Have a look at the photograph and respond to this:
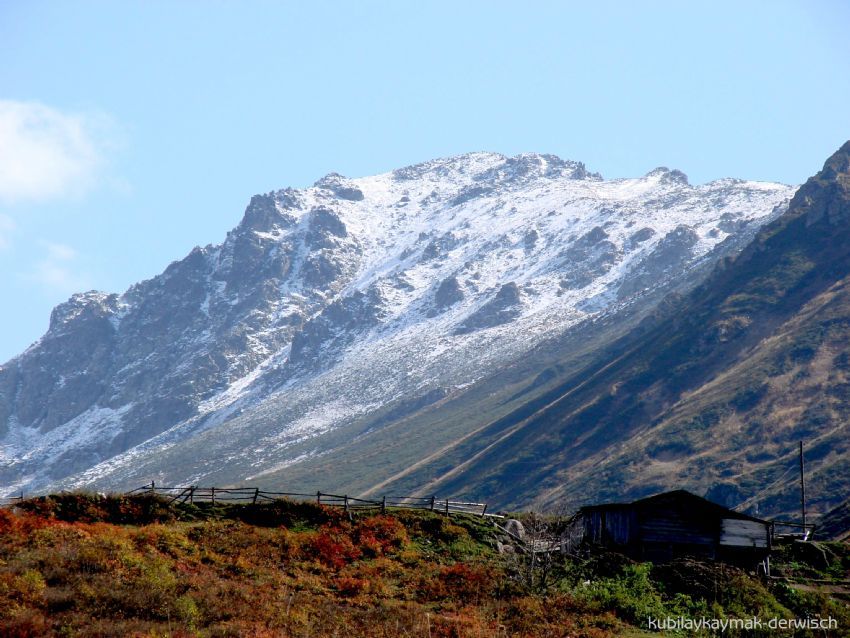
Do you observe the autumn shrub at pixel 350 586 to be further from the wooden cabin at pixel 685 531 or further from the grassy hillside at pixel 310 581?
the wooden cabin at pixel 685 531

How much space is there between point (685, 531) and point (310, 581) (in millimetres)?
22736

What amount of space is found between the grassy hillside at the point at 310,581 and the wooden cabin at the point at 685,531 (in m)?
3.06

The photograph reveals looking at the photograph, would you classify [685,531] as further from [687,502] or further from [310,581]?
[310,581]

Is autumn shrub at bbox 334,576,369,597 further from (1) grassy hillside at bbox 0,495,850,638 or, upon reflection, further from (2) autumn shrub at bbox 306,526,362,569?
(2) autumn shrub at bbox 306,526,362,569

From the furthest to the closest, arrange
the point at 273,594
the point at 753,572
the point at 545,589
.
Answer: the point at 753,572, the point at 545,589, the point at 273,594

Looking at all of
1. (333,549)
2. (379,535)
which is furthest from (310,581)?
(379,535)

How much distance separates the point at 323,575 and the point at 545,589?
951 cm

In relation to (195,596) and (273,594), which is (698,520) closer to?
(273,594)

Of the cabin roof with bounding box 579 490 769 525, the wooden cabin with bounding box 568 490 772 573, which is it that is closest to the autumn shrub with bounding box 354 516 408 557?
the wooden cabin with bounding box 568 490 772 573

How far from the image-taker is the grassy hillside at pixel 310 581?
30236mm

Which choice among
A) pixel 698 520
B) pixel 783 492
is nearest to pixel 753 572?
pixel 698 520

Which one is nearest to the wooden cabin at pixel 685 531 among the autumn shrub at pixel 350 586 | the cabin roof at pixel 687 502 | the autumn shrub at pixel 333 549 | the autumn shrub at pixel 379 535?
the cabin roof at pixel 687 502

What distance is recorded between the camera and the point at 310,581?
37.1 metres

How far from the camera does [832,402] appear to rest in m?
196
